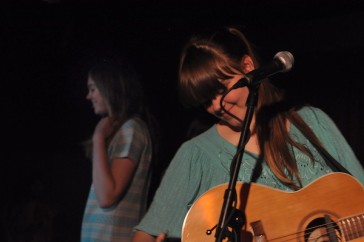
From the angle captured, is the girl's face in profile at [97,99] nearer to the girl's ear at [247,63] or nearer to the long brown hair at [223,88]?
the long brown hair at [223,88]

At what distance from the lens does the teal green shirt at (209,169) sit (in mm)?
1941

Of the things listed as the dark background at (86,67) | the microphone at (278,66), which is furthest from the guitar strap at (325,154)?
the dark background at (86,67)

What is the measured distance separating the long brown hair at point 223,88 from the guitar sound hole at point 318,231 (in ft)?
0.52

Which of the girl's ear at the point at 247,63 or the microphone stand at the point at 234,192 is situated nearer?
the microphone stand at the point at 234,192

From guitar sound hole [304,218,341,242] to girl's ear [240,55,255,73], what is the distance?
62 cm

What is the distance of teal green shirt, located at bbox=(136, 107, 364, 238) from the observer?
6.37 ft

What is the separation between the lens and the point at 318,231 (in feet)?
5.80

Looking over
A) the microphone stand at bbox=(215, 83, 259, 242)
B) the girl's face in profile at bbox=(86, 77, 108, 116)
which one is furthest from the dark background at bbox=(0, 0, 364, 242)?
the microphone stand at bbox=(215, 83, 259, 242)

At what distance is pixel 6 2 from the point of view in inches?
134

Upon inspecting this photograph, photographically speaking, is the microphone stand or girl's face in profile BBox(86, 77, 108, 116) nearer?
the microphone stand

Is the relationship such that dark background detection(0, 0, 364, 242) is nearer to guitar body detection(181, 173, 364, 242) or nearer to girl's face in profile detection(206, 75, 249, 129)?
girl's face in profile detection(206, 75, 249, 129)

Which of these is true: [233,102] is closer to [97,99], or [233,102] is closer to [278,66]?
[278,66]

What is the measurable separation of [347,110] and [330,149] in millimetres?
1109

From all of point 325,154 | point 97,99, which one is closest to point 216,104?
point 325,154
